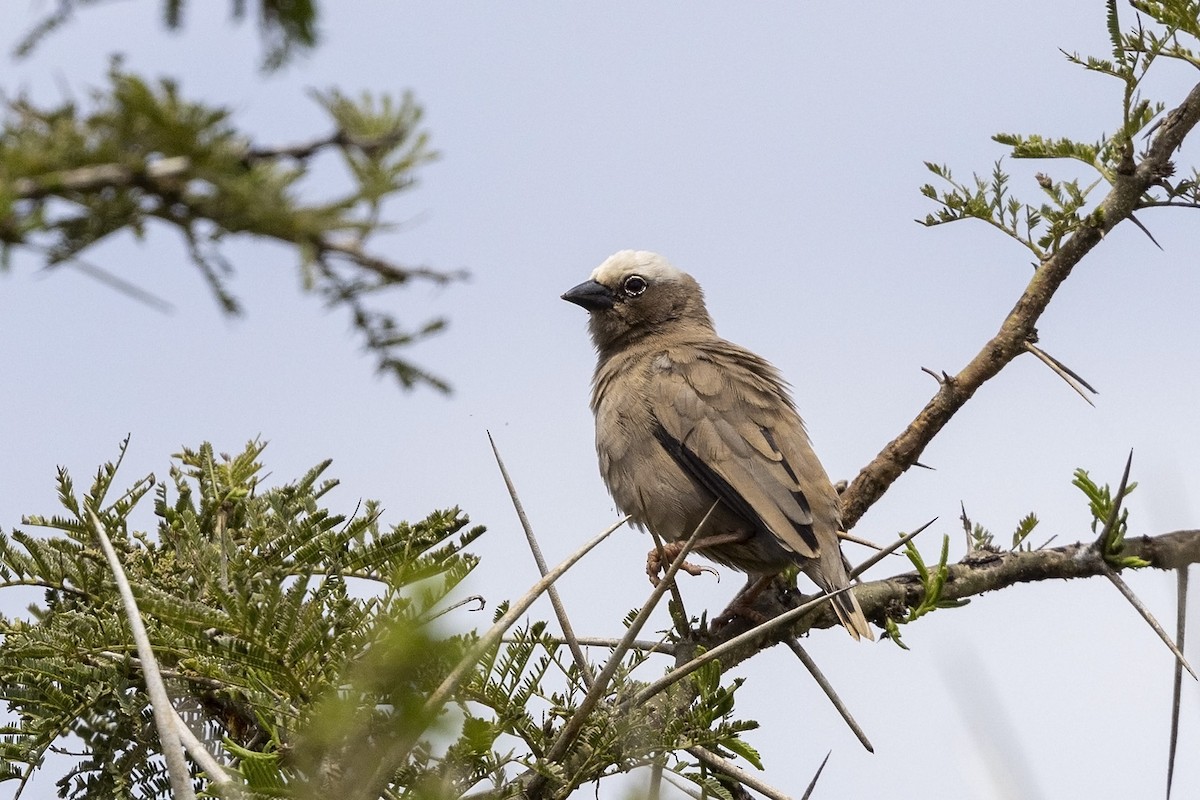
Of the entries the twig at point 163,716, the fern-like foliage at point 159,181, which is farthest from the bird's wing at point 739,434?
the fern-like foliage at point 159,181

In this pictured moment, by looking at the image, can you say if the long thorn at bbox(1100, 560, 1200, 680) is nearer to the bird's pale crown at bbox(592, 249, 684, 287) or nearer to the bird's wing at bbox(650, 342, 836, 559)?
the bird's wing at bbox(650, 342, 836, 559)

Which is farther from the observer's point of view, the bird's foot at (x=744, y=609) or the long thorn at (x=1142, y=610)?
the bird's foot at (x=744, y=609)

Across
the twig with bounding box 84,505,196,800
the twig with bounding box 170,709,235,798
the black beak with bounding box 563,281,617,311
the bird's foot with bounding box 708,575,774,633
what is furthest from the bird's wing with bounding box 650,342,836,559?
the twig with bounding box 84,505,196,800

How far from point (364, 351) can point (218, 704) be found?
228 cm

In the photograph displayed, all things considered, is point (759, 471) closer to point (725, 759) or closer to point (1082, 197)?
point (1082, 197)

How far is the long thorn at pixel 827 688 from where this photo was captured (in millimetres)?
3490

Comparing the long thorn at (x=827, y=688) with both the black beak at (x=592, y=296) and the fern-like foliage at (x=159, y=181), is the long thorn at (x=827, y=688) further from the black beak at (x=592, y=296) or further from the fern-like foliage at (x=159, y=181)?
the black beak at (x=592, y=296)

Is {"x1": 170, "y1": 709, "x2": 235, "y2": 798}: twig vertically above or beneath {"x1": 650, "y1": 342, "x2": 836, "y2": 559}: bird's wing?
beneath

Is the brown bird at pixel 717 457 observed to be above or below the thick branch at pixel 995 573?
above

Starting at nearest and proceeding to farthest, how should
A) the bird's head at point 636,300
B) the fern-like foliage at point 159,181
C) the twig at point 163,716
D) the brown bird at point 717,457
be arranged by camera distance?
1. the fern-like foliage at point 159,181
2. the twig at point 163,716
3. the brown bird at point 717,457
4. the bird's head at point 636,300

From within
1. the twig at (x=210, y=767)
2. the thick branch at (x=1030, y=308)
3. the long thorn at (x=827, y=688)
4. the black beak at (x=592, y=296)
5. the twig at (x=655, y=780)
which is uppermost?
the black beak at (x=592, y=296)

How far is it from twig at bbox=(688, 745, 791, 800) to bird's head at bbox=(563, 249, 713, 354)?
453 cm

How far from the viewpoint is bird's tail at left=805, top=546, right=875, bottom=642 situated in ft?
13.9

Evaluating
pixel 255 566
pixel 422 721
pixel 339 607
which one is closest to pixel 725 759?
pixel 339 607
